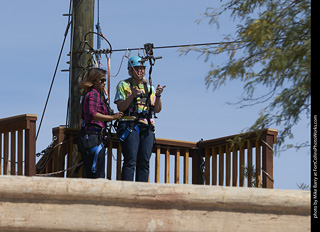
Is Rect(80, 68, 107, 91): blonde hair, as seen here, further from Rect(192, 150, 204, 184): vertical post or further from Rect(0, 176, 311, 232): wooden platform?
Rect(0, 176, 311, 232): wooden platform

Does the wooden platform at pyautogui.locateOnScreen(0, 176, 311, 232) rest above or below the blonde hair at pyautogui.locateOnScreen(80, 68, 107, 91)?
below

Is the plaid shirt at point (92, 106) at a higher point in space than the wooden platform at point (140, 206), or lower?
higher

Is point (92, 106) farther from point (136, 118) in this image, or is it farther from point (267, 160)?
point (267, 160)

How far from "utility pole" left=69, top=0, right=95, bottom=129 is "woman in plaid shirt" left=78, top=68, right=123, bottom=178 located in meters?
2.80

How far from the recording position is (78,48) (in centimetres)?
1277

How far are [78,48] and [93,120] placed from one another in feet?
11.1

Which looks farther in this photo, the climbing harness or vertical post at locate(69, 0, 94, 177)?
vertical post at locate(69, 0, 94, 177)

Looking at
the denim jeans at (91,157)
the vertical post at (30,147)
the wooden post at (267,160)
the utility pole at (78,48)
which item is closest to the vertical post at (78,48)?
the utility pole at (78,48)

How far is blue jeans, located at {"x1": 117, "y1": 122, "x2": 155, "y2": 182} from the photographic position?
948cm

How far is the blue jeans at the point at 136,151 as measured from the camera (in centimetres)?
948

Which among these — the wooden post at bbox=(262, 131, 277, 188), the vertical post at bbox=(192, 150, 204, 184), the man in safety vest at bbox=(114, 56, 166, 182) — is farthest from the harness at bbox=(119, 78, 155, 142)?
the vertical post at bbox=(192, 150, 204, 184)

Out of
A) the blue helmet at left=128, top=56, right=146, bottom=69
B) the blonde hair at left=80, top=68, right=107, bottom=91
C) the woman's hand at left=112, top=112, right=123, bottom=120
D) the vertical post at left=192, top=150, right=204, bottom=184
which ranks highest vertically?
the blue helmet at left=128, top=56, right=146, bottom=69

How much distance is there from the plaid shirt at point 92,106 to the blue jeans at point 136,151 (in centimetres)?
33

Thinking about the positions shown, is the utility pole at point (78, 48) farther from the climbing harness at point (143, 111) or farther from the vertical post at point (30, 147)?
the climbing harness at point (143, 111)
